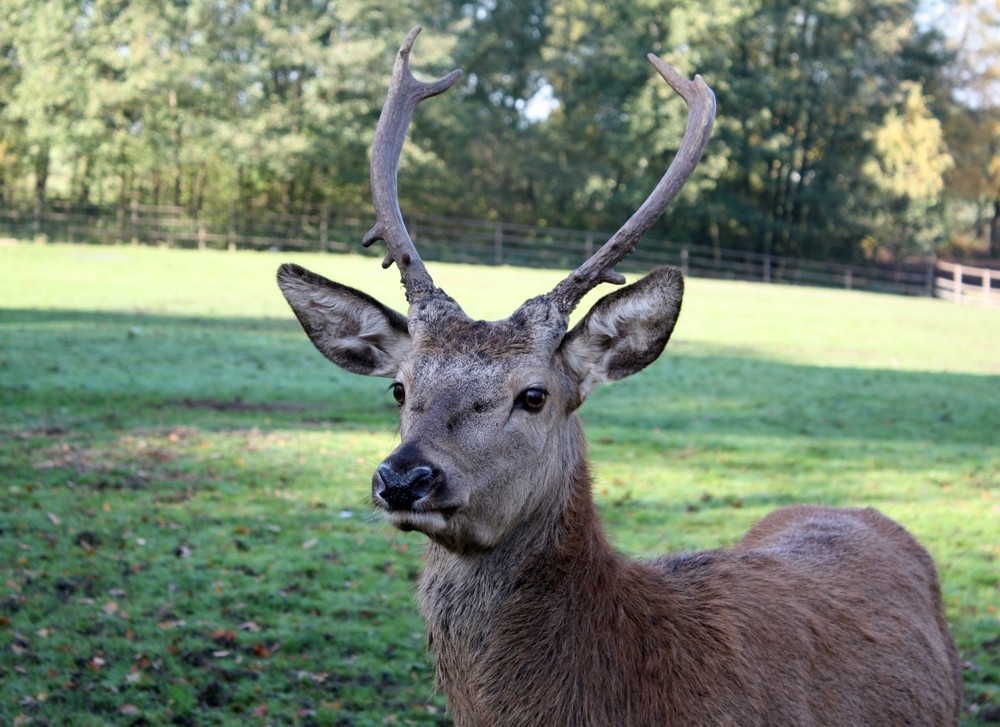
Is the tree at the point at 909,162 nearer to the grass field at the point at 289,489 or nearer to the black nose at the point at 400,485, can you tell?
the grass field at the point at 289,489

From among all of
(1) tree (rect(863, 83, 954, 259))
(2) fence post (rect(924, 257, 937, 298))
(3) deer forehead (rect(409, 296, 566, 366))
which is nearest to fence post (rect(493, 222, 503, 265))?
(1) tree (rect(863, 83, 954, 259))

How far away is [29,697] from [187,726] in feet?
2.63

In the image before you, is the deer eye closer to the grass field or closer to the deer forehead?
the deer forehead

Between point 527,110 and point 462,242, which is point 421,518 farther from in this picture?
point 527,110

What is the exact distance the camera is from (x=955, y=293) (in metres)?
43.0

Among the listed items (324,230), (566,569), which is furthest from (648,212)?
(324,230)

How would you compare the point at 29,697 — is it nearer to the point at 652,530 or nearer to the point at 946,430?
the point at 652,530

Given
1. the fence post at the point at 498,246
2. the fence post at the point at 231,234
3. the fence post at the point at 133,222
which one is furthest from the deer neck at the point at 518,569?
the fence post at the point at 498,246

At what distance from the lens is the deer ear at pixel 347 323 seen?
3867 mm

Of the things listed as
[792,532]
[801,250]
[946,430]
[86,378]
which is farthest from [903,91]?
[792,532]

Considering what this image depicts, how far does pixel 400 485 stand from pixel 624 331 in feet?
3.49

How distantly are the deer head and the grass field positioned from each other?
1.42 ft

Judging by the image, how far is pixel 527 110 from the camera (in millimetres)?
51156

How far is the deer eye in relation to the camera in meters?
3.36
